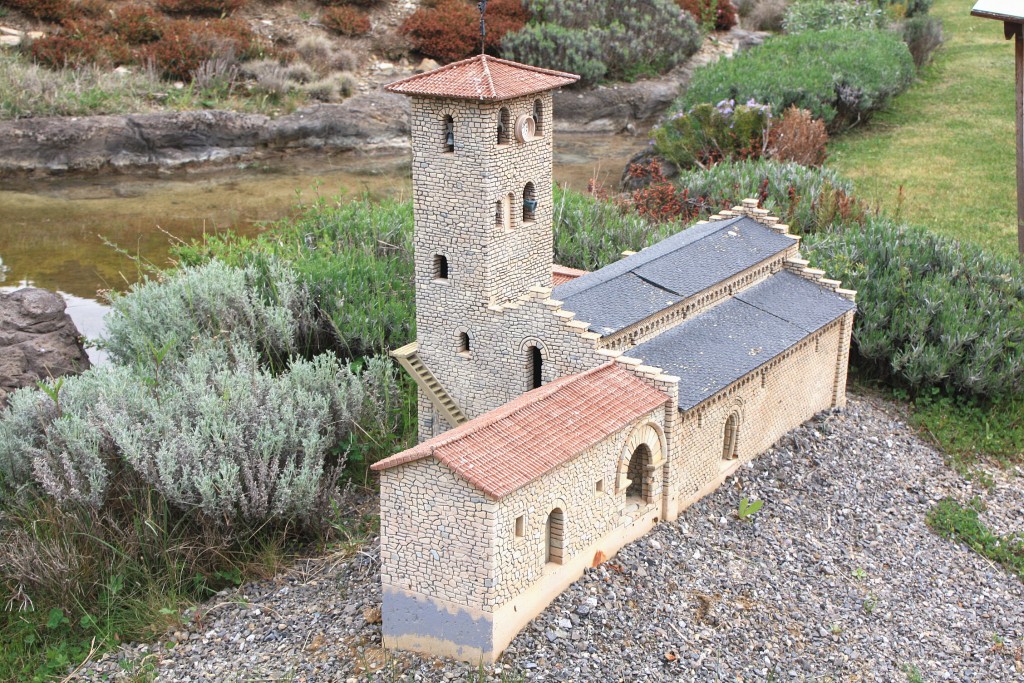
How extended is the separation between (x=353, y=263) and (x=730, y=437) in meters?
6.51

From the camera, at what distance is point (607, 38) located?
115 ft

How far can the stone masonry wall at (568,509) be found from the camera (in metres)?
10.1

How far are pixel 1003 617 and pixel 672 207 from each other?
10737 millimetres

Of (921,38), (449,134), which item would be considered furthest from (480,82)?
(921,38)

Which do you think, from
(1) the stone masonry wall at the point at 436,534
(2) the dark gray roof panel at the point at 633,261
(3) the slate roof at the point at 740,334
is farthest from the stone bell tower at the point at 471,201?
(1) the stone masonry wall at the point at 436,534

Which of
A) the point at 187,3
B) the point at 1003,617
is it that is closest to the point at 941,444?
the point at 1003,617

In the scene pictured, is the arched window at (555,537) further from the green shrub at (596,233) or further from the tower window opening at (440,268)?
the green shrub at (596,233)

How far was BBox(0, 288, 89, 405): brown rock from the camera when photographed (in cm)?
1535

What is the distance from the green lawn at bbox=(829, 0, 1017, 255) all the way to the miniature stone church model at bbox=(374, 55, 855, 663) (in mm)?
9015

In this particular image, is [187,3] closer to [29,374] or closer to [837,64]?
[837,64]

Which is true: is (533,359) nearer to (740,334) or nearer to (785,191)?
(740,334)

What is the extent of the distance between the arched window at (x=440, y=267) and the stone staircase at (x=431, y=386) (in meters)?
0.86

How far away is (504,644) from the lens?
33.7ft

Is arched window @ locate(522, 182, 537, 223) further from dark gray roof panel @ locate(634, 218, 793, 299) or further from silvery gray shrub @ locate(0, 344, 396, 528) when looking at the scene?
silvery gray shrub @ locate(0, 344, 396, 528)
